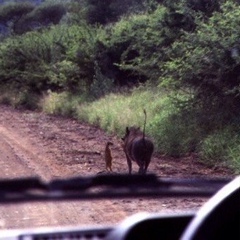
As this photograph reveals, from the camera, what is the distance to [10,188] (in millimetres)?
2924

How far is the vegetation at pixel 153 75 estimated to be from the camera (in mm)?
13781

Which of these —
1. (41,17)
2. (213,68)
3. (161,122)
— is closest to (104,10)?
(41,17)

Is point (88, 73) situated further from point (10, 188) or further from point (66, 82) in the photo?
point (10, 188)

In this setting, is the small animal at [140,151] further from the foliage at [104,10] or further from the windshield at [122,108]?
the foliage at [104,10]

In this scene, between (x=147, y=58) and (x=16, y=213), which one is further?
(x=147, y=58)

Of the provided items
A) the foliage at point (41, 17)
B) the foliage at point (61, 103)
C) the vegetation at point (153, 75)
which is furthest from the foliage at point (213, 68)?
the foliage at point (41, 17)

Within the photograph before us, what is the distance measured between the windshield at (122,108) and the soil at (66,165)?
0.02 metres

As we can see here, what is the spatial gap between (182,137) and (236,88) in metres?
1.55

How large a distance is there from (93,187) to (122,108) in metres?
15.4

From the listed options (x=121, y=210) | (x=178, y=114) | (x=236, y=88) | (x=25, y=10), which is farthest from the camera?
(x=25, y=10)

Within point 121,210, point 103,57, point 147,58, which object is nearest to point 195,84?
point 147,58

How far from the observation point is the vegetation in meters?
13.8

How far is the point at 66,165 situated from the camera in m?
13.0

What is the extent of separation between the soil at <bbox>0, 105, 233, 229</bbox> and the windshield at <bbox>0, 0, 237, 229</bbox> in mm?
19
